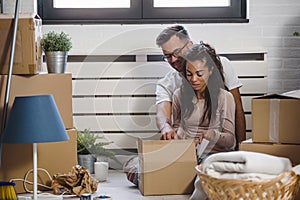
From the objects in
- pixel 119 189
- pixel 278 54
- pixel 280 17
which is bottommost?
pixel 119 189

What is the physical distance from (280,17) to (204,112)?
0.87 meters

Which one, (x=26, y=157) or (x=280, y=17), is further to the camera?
(x=280, y=17)

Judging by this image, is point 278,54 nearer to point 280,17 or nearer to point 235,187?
point 280,17

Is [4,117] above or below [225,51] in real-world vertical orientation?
below

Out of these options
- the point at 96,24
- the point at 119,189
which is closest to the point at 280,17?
the point at 96,24

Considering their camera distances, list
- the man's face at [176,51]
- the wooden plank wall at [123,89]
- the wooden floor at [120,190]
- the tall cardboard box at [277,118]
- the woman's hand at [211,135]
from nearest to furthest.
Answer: the tall cardboard box at [277,118] → the wooden floor at [120,190] → the woman's hand at [211,135] → the man's face at [176,51] → the wooden plank wall at [123,89]

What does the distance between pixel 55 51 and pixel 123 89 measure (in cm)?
65

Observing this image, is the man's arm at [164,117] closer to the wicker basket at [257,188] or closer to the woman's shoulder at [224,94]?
the woman's shoulder at [224,94]

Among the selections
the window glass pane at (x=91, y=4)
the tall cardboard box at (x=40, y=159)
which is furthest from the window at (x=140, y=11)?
the tall cardboard box at (x=40, y=159)

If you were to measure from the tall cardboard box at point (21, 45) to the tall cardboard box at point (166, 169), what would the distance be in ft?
2.30

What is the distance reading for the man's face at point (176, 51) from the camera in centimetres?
344

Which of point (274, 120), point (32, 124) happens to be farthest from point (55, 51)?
point (274, 120)

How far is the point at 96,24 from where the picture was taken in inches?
147

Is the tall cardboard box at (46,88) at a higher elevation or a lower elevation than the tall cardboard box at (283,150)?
higher
